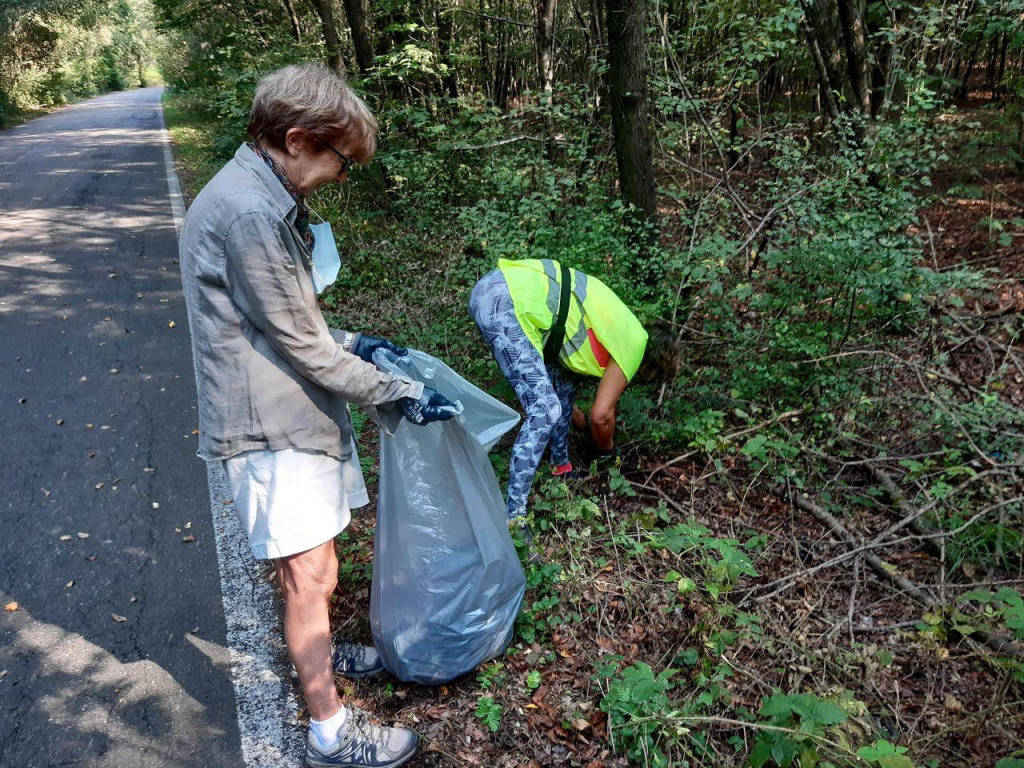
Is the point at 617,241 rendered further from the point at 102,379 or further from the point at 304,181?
the point at 102,379

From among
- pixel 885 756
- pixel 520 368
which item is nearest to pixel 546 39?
pixel 520 368

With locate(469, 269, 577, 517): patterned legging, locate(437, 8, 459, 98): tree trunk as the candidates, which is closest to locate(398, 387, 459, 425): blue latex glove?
locate(469, 269, 577, 517): patterned legging

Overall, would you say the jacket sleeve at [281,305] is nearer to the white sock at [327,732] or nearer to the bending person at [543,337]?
the white sock at [327,732]

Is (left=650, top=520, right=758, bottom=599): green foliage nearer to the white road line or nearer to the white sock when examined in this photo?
the white sock

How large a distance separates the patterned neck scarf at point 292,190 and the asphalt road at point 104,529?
164 cm

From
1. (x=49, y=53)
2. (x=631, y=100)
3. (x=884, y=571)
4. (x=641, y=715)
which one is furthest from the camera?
(x=49, y=53)

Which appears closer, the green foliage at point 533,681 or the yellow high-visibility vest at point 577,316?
the green foliage at point 533,681

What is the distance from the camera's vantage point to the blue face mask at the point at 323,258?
200 cm

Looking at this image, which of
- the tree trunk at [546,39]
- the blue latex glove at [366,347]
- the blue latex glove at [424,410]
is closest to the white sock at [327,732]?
the blue latex glove at [424,410]

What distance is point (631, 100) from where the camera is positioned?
429 cm

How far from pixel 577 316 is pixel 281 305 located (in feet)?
5.32

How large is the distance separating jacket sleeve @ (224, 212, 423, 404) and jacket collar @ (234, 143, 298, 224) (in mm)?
74

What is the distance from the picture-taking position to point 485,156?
6395mm

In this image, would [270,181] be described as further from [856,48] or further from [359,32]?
[359,32]
